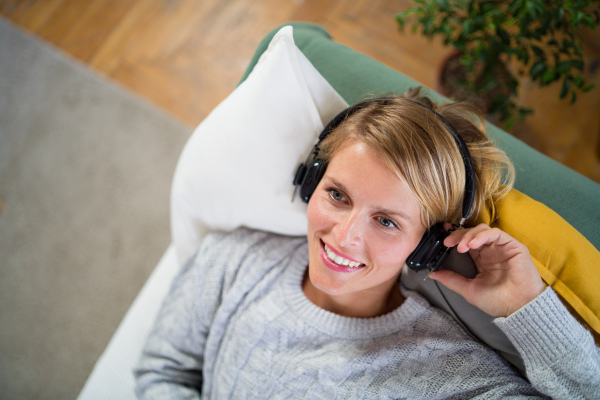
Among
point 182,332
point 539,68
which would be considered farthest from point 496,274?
point 182,332

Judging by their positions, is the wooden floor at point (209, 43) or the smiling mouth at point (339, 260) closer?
the smiling mouth at point (339, 260)

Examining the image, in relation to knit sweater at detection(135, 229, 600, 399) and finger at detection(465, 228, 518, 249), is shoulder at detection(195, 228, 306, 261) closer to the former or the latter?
knit sweater at detection(135, 229, 600, 399)

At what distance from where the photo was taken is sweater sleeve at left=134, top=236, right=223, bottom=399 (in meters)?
1.20

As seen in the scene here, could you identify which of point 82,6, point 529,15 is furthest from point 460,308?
point 82,6

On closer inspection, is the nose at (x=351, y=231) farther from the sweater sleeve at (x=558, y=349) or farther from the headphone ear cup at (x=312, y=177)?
the sweater sleeve at (x=558, y=349)

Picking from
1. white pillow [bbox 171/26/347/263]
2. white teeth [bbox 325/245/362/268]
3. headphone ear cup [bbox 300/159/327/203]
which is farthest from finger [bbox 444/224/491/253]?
white pillow [bbox 171/26/347/263]

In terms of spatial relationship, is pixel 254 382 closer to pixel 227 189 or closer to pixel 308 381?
pixel 308 381

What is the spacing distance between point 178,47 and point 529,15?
1843mm

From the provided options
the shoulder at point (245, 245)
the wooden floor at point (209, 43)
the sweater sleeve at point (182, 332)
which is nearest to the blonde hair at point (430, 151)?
the shoulder at point (245, 245)

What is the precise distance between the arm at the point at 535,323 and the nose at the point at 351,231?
199mm

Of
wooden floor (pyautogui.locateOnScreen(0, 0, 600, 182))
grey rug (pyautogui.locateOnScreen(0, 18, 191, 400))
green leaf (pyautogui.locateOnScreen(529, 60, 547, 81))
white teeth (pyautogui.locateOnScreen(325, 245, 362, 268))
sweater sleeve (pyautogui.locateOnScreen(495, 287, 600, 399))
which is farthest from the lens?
wooden floor (pyautogui.locateOnScreen(0, 0, 600, 182))

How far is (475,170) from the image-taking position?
94cm

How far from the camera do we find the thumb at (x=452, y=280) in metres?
0.97

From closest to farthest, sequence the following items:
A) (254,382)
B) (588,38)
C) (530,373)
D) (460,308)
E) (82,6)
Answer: (530,373) → (460,308) → (254,382) → (588,38) → (82,6)
